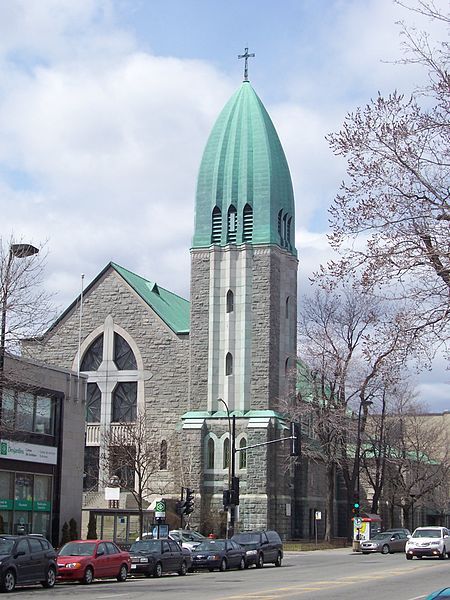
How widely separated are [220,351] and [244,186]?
10135 mm

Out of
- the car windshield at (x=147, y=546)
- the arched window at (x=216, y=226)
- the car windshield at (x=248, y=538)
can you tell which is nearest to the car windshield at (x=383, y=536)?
the car windshield at (x=248, y=538)

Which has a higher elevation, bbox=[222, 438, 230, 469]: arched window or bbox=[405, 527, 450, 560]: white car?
bbox=[222, 438, 230, 469]: arched window

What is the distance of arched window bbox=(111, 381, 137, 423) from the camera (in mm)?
64625

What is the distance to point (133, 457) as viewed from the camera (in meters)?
55.7

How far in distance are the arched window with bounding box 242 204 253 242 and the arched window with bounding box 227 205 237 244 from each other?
56cm

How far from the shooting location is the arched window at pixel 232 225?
62719mm

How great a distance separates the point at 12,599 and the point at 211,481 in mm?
38305

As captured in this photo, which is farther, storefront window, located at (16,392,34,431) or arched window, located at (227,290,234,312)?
arched window, located at (227,290,234,312)

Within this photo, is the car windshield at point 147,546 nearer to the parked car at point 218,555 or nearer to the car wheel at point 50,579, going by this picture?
the parked car at point 218,555

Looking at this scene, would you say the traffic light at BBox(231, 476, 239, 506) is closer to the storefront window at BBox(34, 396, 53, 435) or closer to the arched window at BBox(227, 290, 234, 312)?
the storefront window at BBox(34, 396, 53, 435)

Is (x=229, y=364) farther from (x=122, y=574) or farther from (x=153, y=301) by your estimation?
(x=122, y=574)

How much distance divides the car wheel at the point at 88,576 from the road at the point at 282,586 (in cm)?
20

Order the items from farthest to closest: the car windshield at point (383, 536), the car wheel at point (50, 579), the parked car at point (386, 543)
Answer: the car windshield at point (383, 536) → the parked car at point (386, 543) → the car wheel at point (50, 579)

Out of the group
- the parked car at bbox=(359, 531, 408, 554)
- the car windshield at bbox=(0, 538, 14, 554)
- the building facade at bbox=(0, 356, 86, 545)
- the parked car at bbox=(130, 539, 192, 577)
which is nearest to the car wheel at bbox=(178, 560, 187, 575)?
the parked car at bbox=(130, 539, 192, 577)
